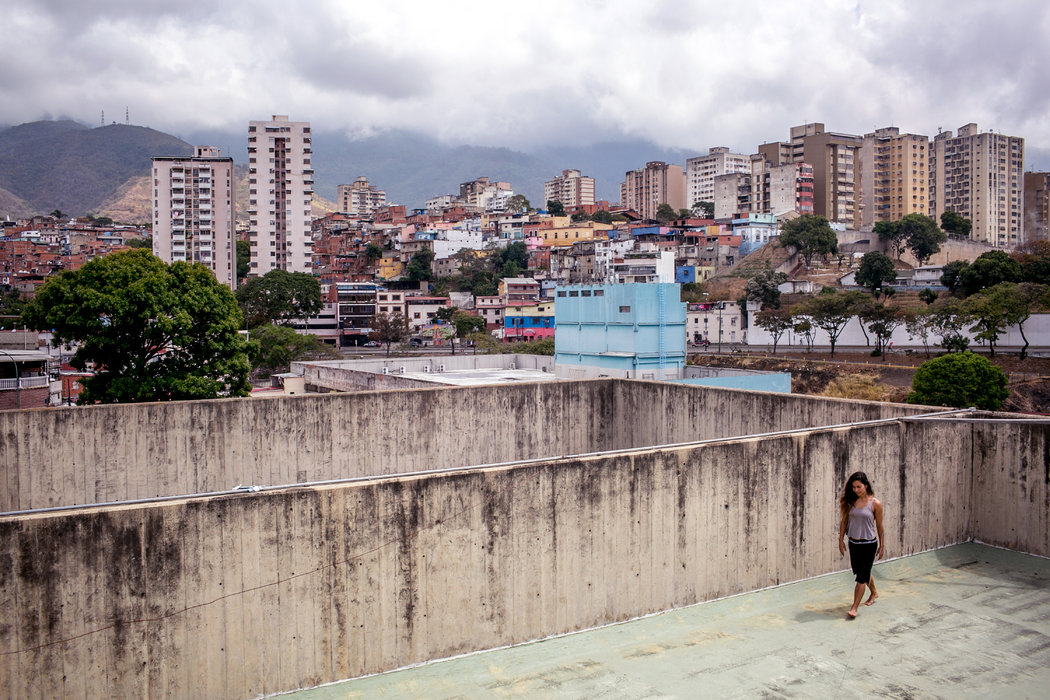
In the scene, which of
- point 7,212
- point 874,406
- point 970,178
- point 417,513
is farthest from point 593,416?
point 7,212

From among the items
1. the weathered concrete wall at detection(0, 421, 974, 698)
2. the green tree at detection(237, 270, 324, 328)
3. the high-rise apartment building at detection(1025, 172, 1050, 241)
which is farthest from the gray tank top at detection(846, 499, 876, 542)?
the high-rise apartment building at detection(1025, 172, 1050, 241)

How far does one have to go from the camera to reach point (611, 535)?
6195 millimetres

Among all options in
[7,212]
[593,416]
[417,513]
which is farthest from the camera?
[7,212]

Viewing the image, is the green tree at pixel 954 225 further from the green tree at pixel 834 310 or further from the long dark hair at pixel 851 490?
the long dark hair at pixel 851 490

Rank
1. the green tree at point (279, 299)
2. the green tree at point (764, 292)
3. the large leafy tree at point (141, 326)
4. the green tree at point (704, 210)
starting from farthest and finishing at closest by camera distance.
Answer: the green tree at point (704, 210), the green tree at point (279, 299), the green tree at point (764, 292), the large leafy tree at point (141, 326)

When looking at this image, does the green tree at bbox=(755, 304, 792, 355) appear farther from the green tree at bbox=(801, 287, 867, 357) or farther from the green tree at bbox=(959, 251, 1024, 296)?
the green tree at bbox=(959, 251, 1024, 296)

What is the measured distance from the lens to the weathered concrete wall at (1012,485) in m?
7.19

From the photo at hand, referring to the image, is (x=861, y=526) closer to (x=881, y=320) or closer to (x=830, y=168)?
(x=881, y=320)

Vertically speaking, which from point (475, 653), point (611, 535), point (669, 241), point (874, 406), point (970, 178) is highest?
point (970, 178)

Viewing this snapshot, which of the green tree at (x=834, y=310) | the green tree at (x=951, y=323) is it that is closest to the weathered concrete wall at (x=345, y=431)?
the green tree at (x=951, y=323)

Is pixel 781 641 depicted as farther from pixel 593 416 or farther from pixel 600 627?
pixel 593 416

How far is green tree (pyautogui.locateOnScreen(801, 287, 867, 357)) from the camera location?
42.5 meters

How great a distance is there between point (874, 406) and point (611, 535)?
4553 mm

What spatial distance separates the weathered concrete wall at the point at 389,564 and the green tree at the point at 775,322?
40.0 meters
